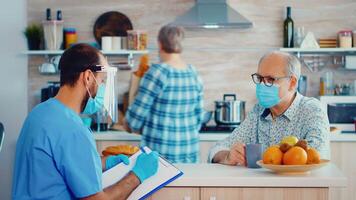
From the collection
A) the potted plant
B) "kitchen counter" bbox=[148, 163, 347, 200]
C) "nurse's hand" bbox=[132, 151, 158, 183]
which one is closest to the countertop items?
Answer: "kitchen counter" bbox=[148, 163, 347, 200]

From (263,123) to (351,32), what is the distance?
2.37 m

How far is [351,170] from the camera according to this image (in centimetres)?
514

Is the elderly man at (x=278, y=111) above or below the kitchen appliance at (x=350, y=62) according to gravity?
below

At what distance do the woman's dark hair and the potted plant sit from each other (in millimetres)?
3190

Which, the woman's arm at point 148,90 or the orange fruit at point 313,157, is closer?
the orange fruit at point 313,157

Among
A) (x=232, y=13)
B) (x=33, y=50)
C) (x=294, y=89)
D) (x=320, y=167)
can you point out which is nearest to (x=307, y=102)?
(x=294, y=89)

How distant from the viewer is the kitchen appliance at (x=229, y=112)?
542 cm

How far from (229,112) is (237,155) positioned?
2168 millimetres

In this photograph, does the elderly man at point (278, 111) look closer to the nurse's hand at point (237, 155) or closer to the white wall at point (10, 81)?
the nurse's hand at point (237, 155)

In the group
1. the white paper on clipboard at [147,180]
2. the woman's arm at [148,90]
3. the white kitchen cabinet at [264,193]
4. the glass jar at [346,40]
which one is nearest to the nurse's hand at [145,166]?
the white paper on clipboard at [147,180]

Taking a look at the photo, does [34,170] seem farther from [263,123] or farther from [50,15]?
[50,15]

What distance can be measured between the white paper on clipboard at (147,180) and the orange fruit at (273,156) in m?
0.37

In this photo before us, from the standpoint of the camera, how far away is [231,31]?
5.75 m

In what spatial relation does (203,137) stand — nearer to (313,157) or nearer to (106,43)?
(106,43)
